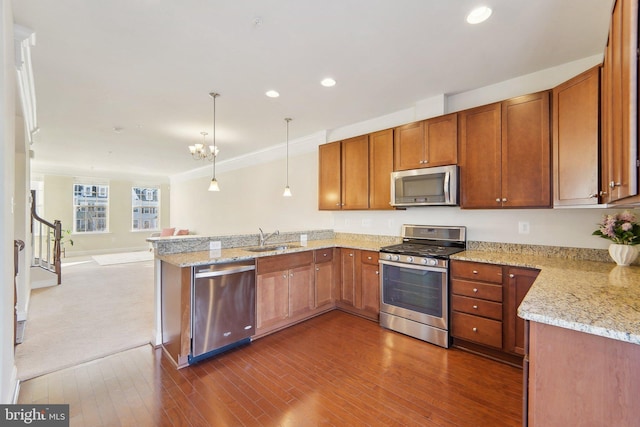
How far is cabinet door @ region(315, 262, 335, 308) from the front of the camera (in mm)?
3717

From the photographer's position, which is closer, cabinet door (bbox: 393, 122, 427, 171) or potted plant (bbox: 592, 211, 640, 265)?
potted plant (bbox: 592, 211, 640, 265)

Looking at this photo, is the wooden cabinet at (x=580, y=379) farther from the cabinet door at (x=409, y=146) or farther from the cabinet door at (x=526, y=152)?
the cabinet door at (x=409, y=146)

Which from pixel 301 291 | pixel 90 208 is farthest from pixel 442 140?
pixel 90 208

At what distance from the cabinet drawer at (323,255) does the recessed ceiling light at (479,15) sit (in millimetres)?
2826

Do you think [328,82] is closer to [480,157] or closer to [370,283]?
[480,157]

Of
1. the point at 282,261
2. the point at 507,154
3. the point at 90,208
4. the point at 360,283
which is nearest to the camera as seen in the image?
the point at 507,154

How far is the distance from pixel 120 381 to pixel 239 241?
1.73 metres

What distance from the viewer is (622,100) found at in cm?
140

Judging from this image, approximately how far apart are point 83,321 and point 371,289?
3.70 m

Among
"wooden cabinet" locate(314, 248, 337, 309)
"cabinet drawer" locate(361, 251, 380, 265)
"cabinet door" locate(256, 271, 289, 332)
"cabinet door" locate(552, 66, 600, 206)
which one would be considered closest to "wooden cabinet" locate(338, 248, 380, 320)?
"cabinet drawer" locate(361, 251, 380, 265)

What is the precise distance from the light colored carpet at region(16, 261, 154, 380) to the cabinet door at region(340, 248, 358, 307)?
7.94 ft

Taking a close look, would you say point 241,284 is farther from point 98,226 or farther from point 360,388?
point 98,226

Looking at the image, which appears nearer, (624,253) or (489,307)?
(624,253)

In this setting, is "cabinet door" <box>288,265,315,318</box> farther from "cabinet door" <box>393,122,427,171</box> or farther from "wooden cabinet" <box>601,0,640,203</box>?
"wooden cabinet" <box>601,0,640,203</box>
